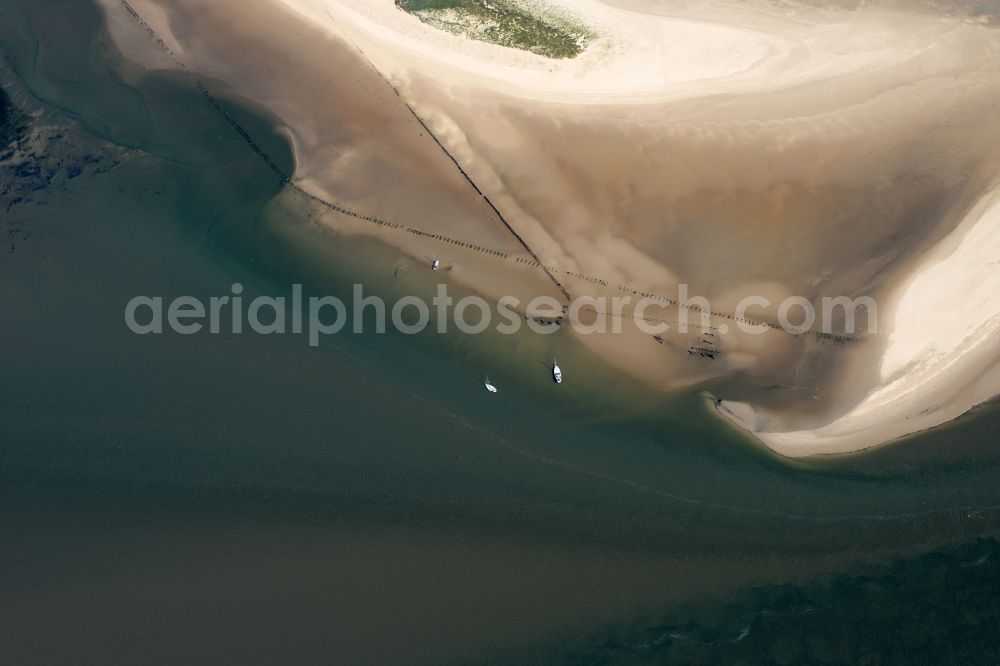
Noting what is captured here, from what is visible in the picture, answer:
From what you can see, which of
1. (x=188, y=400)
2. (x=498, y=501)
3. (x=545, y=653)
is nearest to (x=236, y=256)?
(x=188, y=400)

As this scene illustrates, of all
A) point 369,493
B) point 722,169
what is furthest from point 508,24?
point 369,493

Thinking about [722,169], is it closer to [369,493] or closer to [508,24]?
[508,24]

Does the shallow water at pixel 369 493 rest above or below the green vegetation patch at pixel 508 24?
below

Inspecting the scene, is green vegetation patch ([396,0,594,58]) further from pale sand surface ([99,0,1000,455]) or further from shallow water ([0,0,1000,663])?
shallow water ([0,0,1000,663])

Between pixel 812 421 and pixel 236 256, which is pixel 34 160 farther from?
pixel 812 421

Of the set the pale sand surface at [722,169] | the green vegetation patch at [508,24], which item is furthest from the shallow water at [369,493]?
the green vegetation patch at [508,24]

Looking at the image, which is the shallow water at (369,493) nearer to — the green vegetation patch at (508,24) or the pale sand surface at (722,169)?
the pale sand surface at (722,169)

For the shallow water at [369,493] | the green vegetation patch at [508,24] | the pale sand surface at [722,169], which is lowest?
the shallow water at [369,493]
